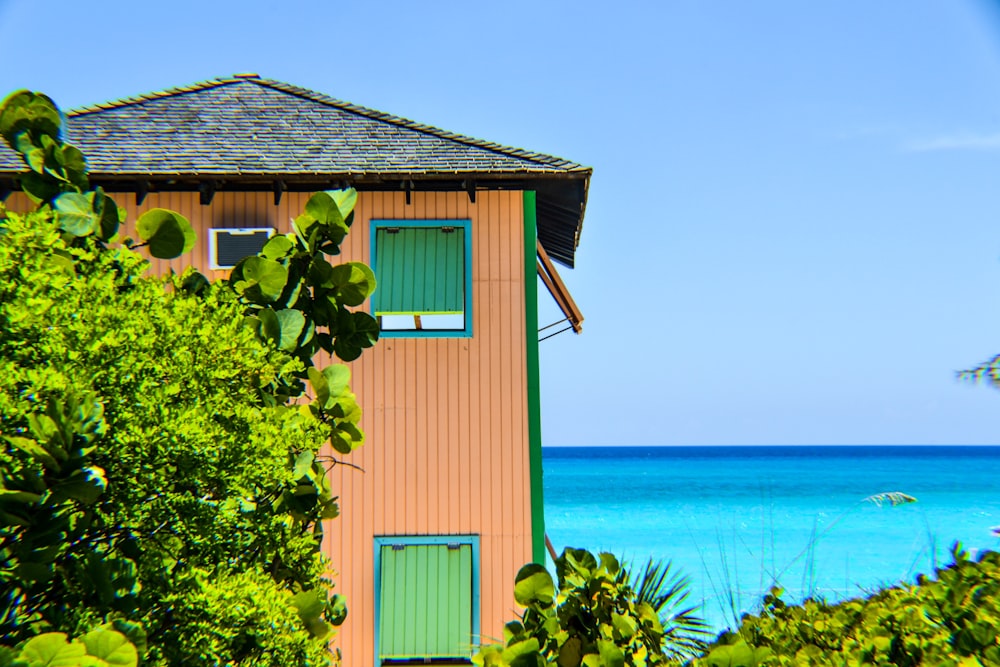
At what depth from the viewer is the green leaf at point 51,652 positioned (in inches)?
83.4

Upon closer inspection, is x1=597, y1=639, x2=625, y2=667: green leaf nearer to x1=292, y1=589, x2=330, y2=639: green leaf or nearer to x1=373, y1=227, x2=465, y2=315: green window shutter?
x1=292, y1=589, x2=330, y2=639: green leaf

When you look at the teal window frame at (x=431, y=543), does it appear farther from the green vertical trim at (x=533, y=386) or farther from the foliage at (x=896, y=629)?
the foliage at (x=896, y=629)

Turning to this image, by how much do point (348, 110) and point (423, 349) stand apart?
4.46 meters

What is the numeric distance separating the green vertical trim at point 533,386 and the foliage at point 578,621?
5523 mm

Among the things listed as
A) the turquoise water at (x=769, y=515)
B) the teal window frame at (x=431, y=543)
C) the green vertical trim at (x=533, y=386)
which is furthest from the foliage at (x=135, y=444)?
the turquoise water at (x=769, y=515)

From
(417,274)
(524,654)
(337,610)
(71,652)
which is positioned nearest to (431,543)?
(417,274)

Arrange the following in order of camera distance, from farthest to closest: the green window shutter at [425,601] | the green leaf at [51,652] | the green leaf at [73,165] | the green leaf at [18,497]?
the green window shutter at [425,601], the green leaf at [73,165], the green leaf at [18,497], the green leaf at [51,652]

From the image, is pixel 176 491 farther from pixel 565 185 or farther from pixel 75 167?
pixel 565 185

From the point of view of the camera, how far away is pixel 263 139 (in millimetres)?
10992

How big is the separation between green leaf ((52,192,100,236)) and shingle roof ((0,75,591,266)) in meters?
6.66

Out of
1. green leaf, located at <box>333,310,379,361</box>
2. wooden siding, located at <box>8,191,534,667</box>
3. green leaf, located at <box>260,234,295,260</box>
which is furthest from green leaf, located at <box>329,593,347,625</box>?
wooden siding, located at <box>8,191,534,667</box>

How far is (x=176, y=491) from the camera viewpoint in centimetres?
290

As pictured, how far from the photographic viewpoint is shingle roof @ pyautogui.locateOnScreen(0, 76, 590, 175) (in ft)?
32.7

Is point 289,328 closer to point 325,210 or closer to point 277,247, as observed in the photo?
point 277,247
